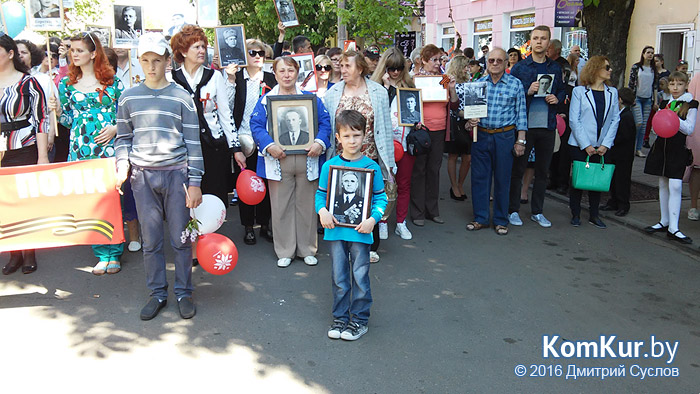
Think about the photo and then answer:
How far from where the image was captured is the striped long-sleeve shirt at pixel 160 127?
188 inches

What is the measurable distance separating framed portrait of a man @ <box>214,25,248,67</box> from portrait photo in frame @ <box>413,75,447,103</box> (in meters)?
1.98

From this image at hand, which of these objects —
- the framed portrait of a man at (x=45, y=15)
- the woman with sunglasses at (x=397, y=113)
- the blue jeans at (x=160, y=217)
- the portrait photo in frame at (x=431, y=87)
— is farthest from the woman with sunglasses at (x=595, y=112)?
the framed portrait of a man at (x=45, y=15)

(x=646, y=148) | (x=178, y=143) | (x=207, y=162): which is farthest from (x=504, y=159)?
(x=646, y=148)

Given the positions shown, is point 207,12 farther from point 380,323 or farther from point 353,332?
point 353,332

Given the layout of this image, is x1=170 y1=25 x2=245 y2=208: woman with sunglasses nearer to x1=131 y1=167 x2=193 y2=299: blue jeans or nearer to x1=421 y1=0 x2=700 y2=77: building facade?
x1=131 y1=167 x2=193 y2=299: blue jeans

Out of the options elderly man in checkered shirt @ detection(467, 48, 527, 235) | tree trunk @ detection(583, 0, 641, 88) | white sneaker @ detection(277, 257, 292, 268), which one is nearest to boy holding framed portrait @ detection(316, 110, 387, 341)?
white sneaker @ detection(277, 257, 292, 268)

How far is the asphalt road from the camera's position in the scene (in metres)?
4.08

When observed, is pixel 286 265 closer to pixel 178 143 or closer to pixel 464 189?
pixel 178 143

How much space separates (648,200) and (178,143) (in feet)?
22.8

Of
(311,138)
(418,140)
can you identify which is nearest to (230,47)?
(311,138)

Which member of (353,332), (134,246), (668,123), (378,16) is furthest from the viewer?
(378,16)

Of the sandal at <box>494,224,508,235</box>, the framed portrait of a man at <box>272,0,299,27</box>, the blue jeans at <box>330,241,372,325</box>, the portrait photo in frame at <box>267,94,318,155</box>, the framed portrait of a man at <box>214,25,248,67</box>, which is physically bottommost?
the sandal at <box>494,224,508,235</box>

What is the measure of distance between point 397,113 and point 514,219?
218 cm

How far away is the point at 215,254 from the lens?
500cm
